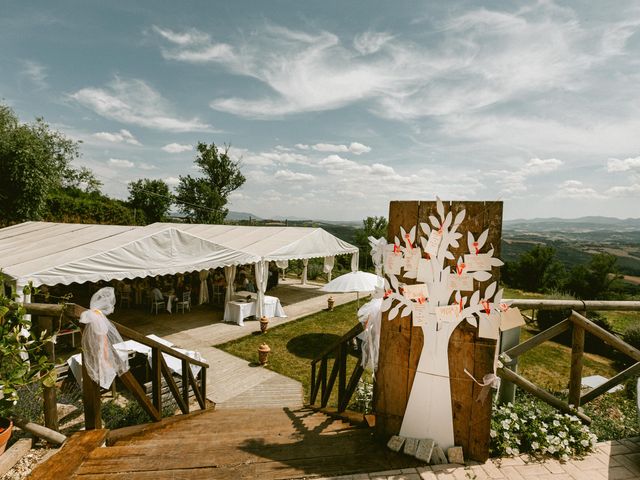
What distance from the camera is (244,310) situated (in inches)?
398

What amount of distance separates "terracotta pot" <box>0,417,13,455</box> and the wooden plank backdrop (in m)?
2.42

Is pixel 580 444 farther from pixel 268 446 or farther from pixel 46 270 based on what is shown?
pixel 46 270

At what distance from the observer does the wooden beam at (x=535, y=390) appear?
2.66 m

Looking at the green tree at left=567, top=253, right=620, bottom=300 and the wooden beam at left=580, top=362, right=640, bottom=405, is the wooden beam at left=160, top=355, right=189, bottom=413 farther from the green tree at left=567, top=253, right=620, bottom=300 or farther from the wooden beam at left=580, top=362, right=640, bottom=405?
the green tree at left=567, top=253, right=620, bottom=300

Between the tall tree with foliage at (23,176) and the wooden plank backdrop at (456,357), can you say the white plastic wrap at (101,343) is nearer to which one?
the wooden plank backdrop at (456,357)

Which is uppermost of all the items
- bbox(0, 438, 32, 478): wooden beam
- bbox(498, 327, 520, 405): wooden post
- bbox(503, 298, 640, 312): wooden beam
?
bbox(503, 298, 640, 312): wooden beam

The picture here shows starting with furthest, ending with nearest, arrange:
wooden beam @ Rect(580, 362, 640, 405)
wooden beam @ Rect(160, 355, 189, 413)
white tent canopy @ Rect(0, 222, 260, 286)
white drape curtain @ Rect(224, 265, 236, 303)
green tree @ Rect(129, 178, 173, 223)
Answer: green tree @ Rect(129, 178, 173, 223) → white drape curtain @ Rect(224, 265, 236, 303) → white tent canopy @ Rect(0, 222, 260, 286) → wooden beam @ Rect(160, 355, 189, 413) → wooden beam @ Rect(580, 362, 640, 405)

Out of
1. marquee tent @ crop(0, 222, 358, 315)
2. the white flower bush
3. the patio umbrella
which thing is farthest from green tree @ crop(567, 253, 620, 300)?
the white flower bush

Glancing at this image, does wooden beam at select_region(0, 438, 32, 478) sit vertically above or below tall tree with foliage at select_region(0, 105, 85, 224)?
below

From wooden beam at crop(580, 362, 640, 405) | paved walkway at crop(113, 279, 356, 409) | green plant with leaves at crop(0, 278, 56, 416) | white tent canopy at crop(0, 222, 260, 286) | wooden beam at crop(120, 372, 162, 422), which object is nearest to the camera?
green plant with leaves at crop(0, 278, 56, 416)

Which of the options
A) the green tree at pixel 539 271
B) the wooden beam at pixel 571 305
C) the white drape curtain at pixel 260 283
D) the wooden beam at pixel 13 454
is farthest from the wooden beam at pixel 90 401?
the green tree at pixel 539 271

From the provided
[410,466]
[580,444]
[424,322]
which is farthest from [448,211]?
[580,444]

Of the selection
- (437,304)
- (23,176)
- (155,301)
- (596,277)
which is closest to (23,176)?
(23,176)

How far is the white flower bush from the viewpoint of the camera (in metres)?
2.26
